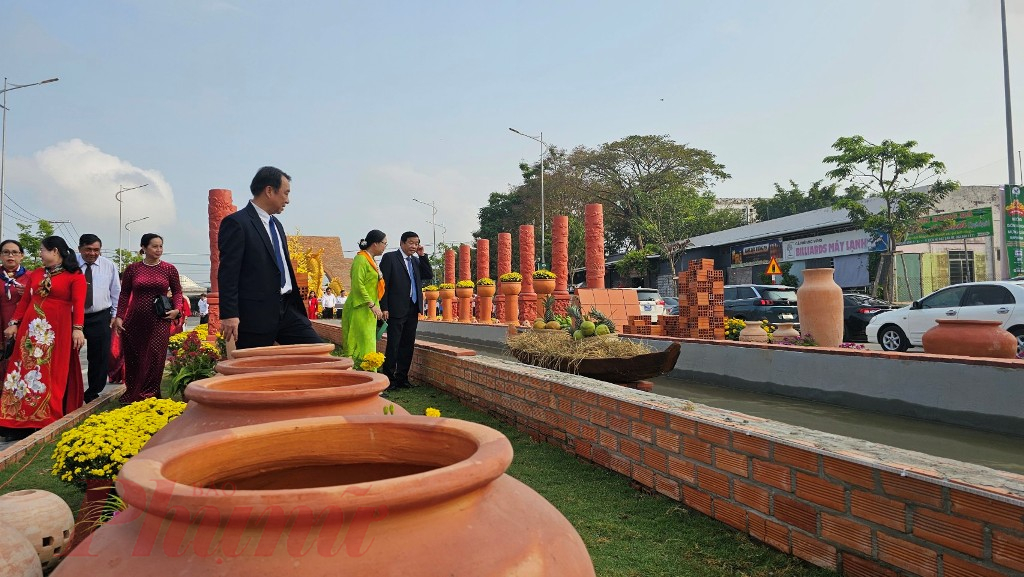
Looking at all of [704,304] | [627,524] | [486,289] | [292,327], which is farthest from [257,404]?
[486,289]

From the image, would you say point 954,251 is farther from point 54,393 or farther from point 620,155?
point 54,393

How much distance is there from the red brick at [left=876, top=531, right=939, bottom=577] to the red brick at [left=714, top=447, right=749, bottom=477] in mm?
545

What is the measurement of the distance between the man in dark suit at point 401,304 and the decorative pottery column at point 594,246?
8071mm

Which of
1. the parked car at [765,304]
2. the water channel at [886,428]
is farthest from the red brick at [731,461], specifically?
the parked car at [765,304]

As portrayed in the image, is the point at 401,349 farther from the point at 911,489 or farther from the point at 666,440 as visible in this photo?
the point at 911,489

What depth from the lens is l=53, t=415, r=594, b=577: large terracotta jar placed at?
849mm

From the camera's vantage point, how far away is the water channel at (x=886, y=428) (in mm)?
4074

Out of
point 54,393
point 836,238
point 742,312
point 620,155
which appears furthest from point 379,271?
point 620,155

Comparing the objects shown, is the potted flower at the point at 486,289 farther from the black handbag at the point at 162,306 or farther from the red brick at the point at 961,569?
the red brick at the point at 961,569

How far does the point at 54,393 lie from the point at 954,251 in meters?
26.0

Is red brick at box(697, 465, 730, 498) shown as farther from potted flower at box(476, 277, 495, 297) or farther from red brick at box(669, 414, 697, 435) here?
potted flower at box(476, 277, 495, 297)

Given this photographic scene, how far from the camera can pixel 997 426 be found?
15.5 ft

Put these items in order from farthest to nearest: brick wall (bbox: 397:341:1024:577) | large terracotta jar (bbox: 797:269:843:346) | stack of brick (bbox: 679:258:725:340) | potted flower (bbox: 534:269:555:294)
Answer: potted flower (bbox: 534:269:555:294) < stack of brick (bbox: 679:258:725:340) < large terracotta jar (bbox: 797:269:843:346) < brick wall (bbox: 397:341:1024:577)

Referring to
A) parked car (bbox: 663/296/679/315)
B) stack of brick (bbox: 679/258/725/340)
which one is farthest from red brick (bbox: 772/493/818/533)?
parked car (bbox: 663/296/679/315)
